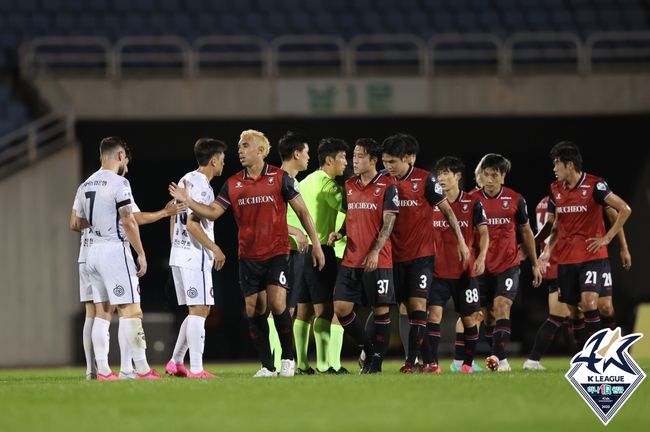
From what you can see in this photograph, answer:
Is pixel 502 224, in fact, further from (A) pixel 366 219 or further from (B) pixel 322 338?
(B) pixel 322 338

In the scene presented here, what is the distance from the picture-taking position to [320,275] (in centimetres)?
1206

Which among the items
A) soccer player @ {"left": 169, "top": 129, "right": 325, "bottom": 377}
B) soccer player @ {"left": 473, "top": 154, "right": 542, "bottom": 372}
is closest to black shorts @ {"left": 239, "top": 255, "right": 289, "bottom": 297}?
soccer player @ {"left": 169, "top": 129, "right": 325, "bottom": 377}

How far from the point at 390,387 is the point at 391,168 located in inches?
118

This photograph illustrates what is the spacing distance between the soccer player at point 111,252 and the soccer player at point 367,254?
1845 mm

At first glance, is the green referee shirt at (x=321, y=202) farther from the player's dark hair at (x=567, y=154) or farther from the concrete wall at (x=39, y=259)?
the concrete wall at (x=39, y=259)

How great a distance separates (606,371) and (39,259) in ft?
44.4

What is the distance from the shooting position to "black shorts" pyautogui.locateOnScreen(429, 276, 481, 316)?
12.2m

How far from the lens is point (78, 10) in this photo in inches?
929

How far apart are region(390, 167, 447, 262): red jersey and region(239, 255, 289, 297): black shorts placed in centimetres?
130

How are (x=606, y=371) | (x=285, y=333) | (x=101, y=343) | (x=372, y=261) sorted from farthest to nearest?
1. (x=372, y=261)
2. (x=101, y=343)
3. (x=285, y=333)
4. (x=606, y=371)

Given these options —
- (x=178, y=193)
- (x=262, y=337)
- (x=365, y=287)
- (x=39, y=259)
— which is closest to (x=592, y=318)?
(x=365, y=287)

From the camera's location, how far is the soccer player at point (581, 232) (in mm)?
12141

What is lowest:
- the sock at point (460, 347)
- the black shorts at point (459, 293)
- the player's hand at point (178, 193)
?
the sock at point (460, 347)

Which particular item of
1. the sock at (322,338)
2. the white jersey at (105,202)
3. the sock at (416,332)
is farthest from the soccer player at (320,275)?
the white jersey at (105,202)
